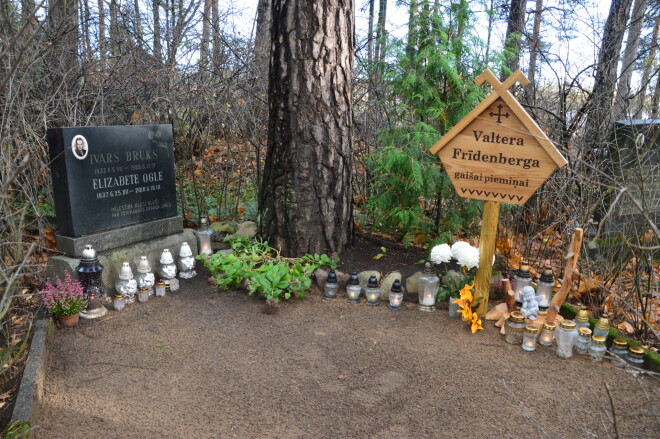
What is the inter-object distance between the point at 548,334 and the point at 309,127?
272 centimetres

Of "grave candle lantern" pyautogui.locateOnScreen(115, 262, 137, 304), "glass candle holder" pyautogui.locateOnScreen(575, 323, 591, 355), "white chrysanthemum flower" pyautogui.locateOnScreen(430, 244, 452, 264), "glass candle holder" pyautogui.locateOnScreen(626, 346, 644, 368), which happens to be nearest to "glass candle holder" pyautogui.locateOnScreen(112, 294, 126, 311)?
"grave candle lantern" pyautogui.locateOnScreen(115, 262, 137, 304)

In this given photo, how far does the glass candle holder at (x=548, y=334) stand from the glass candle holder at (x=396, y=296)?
1.14 meters

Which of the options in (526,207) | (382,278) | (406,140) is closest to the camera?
(382,278)

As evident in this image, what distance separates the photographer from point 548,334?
3.53 metres

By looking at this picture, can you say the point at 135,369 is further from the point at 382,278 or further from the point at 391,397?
the point at 382,278

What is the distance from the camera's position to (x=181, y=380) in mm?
3098

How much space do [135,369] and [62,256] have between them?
1680 mm

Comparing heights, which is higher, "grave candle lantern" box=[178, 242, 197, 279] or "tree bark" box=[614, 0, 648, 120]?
"tree bark" box=[614, 0, 648, 120]

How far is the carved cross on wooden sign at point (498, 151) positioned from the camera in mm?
3592

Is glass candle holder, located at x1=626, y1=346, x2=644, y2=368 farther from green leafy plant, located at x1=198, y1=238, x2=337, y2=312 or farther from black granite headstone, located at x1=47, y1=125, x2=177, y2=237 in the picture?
black granite headstone, located at x1=47, y1=125, x2=177, y2=237

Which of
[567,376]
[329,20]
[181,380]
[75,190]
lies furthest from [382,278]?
[75,190]

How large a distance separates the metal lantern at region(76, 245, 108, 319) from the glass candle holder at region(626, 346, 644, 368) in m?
3.92

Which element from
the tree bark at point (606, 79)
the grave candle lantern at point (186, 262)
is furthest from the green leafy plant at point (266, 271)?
the tree bark at point (606, 79)

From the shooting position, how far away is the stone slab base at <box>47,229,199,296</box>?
168 inches
